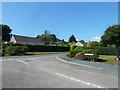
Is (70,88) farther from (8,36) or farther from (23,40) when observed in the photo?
(8,36)

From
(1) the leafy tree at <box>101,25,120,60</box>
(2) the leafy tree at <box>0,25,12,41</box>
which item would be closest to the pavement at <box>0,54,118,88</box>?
(1) the leafy tree at <box>101,25,120,60</box>

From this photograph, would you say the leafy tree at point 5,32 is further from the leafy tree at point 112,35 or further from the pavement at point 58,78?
the pavement at point 58,78

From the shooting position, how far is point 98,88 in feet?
14.6

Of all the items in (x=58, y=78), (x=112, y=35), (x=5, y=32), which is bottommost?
(x=58, y=78)

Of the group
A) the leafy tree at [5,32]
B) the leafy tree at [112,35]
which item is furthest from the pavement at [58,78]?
the leafy tree at [5,32]

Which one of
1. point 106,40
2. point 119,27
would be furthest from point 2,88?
point 119,27

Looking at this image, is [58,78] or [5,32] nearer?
[58,78]

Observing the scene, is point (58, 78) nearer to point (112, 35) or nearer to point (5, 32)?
point (112, 35)

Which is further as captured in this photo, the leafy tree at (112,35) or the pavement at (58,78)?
the leafy tree at (112,35)

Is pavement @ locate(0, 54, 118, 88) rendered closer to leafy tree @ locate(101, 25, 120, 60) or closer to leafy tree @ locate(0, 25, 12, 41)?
leafy tree @ locate(101, 25, 120, 60)

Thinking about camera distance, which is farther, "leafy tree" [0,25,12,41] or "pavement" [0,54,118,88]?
"leafy tree" [0,25,12,41]

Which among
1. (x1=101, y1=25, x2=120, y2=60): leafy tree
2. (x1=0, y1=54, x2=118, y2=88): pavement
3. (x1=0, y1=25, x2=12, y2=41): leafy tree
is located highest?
(x1=0, y1=25, x2=12, y2=41): leafy tree

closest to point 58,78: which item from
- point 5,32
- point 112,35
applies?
point 112,35

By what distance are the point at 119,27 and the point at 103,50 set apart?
1291 cm
